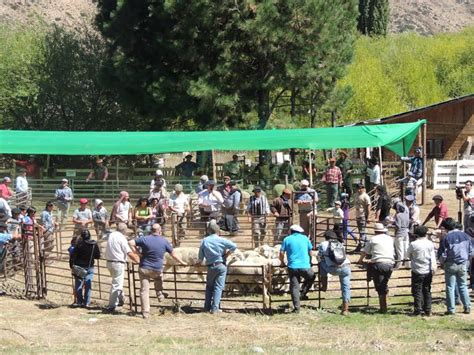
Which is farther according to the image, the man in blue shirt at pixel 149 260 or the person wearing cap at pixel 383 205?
the person wearing cap at pixel 383 205

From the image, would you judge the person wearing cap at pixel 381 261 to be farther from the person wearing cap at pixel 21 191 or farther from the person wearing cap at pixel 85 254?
the person wearing cap at pixel 21 191

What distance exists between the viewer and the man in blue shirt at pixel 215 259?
12.7m

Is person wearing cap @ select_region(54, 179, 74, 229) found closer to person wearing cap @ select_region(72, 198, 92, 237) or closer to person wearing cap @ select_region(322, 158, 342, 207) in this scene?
person wearing cap @ select_region(72, 198, 92, 237)

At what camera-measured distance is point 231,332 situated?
37.8ft

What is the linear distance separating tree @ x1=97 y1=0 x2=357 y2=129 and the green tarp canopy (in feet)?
19.7

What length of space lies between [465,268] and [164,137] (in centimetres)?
1176

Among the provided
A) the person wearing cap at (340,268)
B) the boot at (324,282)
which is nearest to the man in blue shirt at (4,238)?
the boot at (324,282)

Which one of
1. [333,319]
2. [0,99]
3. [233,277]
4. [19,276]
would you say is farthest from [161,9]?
[333,319]

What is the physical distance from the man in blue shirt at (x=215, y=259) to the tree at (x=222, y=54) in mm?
15504

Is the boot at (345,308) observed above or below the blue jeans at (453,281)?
below

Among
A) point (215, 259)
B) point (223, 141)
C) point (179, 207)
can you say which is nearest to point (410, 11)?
point (223, 141)

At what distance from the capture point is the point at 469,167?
2945cm

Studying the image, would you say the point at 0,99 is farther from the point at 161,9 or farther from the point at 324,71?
the point at 324,71

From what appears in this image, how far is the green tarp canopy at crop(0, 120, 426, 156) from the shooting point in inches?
834
